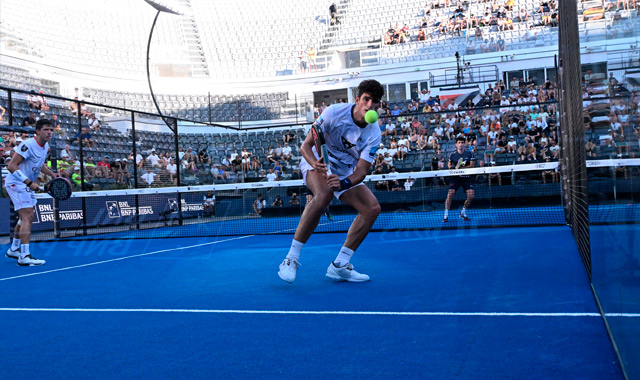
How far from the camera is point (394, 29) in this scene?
36250mm

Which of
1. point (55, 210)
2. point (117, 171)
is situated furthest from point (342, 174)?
point (117, 171)

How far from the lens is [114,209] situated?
598 inches

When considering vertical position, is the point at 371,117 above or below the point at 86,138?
below

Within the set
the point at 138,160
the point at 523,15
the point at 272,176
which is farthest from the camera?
the point at 523,15

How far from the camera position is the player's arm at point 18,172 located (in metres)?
7.76

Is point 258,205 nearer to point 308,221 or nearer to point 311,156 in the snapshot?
point 311,156

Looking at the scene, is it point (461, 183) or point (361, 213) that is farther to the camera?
point (461, 183)

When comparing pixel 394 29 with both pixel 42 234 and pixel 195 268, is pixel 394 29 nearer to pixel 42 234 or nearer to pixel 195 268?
pixel 42 234

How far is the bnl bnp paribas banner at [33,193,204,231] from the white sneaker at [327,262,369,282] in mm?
9409

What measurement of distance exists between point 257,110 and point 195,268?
2887cm

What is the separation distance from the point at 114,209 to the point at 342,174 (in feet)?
35.4

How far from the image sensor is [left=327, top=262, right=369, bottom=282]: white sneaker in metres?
5.48

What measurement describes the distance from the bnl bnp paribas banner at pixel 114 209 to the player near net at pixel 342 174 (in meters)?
9.34

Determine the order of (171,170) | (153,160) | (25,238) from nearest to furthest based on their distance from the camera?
(25,238) → (153,160) → (171,170)
